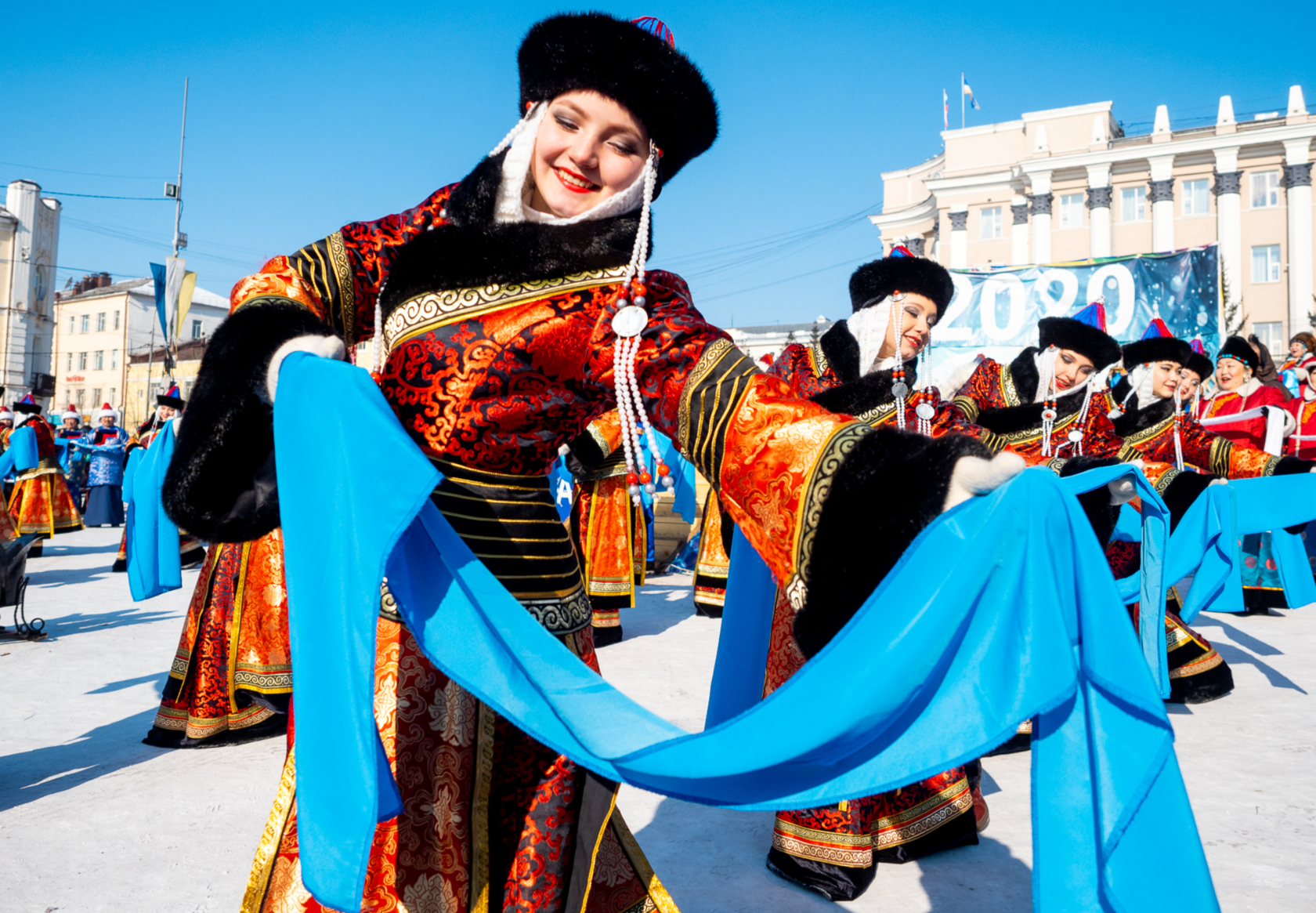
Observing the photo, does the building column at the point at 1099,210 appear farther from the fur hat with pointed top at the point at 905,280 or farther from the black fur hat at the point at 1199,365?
the fur hat with pointed top at the point at 905,280

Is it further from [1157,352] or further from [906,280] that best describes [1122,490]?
[1157,352]

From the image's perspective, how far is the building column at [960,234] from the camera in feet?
134

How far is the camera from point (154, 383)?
42625 mm

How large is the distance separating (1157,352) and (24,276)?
145 ft

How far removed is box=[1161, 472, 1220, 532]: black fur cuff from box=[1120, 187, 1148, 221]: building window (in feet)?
124

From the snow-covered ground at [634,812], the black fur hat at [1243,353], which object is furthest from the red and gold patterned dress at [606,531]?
the black fur hat at [1243,353]

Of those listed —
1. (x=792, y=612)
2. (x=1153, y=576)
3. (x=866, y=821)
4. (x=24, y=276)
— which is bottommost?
(x=866, y=821)

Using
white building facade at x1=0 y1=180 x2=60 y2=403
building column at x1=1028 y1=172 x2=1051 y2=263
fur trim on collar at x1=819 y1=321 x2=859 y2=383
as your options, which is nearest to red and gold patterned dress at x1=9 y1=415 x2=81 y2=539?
fur trim on collar at x1=819 y1=321 x2=859 y2=383

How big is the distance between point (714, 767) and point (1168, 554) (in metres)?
3.87

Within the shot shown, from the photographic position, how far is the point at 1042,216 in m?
38.3

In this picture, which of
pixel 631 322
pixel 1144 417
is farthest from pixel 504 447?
pixel 1144 417

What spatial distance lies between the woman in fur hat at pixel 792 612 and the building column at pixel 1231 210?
3839 cm

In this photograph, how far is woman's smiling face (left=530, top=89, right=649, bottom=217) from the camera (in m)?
1.82

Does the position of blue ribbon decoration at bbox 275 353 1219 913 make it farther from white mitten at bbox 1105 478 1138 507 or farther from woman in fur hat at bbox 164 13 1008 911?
white mitten at bbox 1105 478 1138 507
